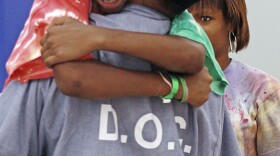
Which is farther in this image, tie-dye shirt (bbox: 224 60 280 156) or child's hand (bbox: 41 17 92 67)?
tie-dye shirt (bbox: 224 60 280 156)

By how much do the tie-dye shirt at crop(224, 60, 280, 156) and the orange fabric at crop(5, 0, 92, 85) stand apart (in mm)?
1068

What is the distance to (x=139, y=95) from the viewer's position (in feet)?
3.02

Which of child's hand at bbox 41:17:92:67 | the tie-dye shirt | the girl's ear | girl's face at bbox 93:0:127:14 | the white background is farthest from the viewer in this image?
the white background

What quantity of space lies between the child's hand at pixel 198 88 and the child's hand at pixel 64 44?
226 millimetres

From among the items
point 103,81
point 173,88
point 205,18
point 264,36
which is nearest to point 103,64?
point 103,81

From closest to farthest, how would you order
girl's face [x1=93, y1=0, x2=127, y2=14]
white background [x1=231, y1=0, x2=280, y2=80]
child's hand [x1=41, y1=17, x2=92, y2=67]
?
child's hand [x1=41, y1=17, x2=92, y2=67] → girl's face [x1=93, y1=0, x2=127, y2=14] → white background [x1=231, y1=0, x2=280, y2=80]

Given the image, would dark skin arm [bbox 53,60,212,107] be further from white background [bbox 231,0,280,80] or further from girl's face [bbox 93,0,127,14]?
white background [bbox 231,0,280,80]

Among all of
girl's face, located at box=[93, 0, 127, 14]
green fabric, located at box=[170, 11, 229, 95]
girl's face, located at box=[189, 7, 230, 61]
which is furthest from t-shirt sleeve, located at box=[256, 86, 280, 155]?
girl's face, located at box=[93, 0, 127, 14]

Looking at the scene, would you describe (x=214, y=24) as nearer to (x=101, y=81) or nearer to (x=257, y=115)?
(x=257, y=115)

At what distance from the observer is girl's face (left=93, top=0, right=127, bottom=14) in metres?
0.94

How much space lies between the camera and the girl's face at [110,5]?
944 millimetres

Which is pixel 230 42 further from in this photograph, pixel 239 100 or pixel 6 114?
pixel 6 114

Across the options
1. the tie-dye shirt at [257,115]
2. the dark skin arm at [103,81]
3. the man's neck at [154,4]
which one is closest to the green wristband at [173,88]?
the dark skin arm at [103,81]

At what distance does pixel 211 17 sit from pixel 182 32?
0.99 meters
